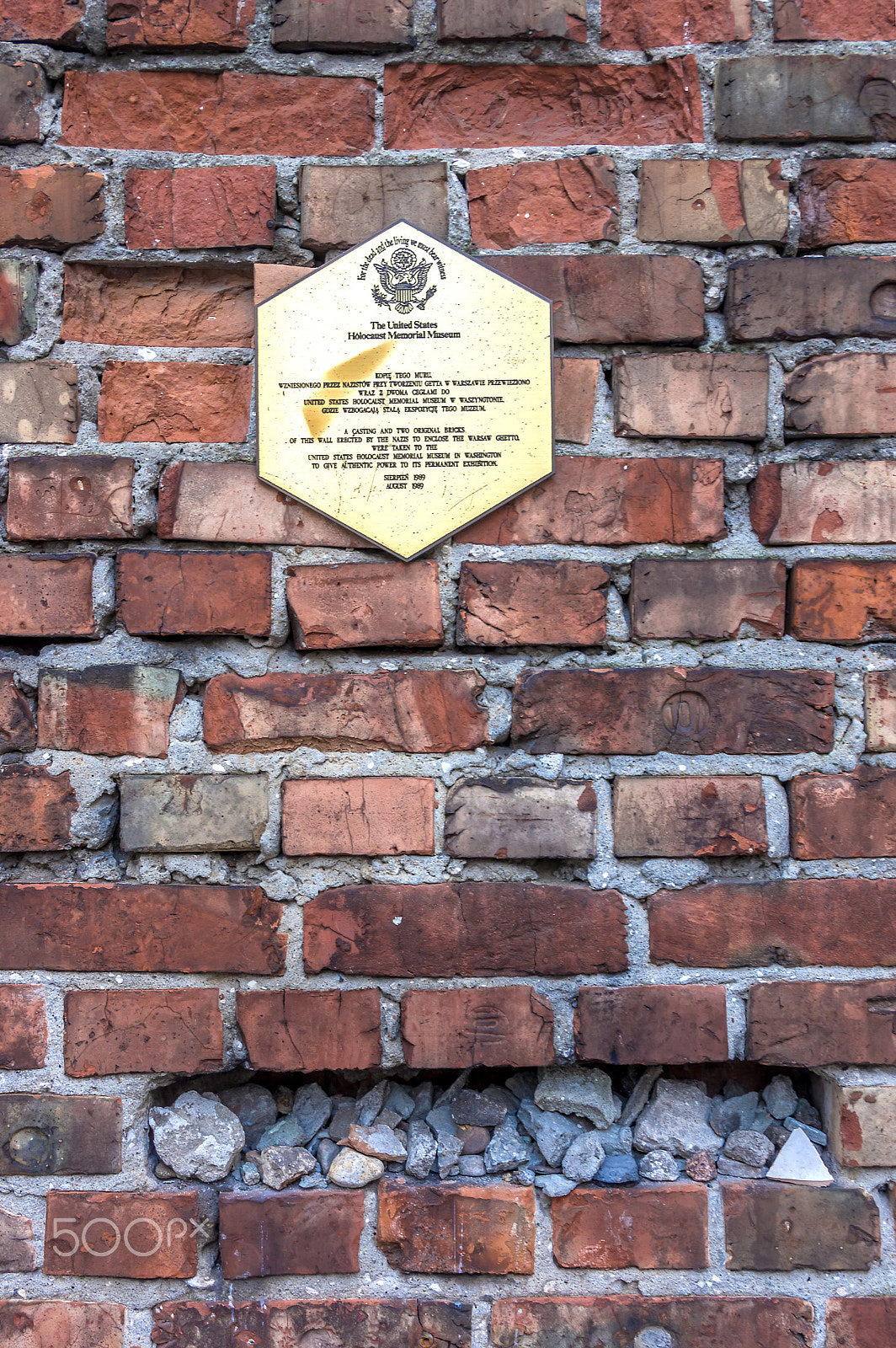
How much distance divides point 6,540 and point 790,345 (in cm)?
85

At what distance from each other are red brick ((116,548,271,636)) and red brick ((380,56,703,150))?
472mm

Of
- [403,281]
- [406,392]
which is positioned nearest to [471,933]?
[406,392]

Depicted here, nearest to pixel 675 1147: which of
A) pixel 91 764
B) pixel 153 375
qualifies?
pixel 91 764

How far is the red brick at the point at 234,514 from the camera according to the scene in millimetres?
870

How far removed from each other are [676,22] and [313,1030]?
1.10m

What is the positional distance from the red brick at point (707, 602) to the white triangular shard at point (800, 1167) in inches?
20.5

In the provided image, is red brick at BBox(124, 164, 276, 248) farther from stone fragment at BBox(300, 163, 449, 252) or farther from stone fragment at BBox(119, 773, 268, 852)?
stone fragment at BBox(119, 773, 268, 852)

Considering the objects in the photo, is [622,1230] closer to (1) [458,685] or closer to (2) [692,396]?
(1) [458,685]

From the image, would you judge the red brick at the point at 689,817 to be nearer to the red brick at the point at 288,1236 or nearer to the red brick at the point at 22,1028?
the red brick at the point at 288,1236

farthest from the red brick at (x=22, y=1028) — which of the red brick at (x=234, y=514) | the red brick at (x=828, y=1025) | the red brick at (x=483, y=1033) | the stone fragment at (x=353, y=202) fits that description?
the stone fragment at (x=353, y=202)

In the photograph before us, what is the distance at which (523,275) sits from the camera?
87 centimetres

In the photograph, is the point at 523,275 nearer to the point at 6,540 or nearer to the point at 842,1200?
the point at 6,540

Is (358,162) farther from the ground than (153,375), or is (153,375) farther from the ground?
(358,162)

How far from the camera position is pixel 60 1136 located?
2.79 ft
